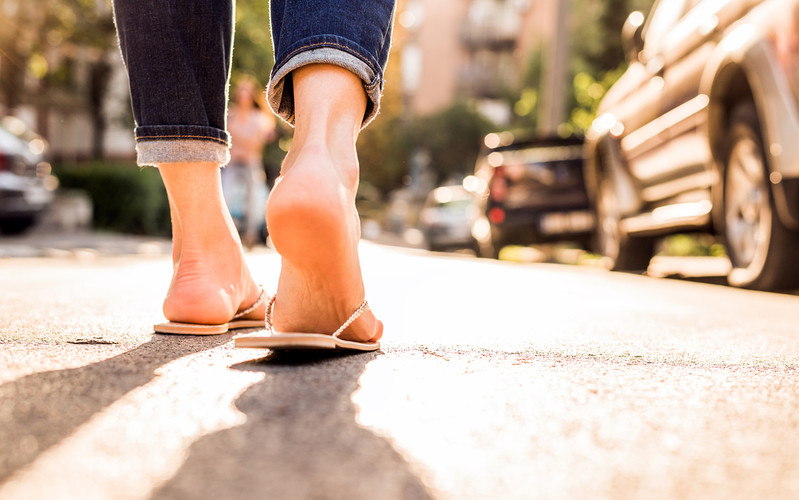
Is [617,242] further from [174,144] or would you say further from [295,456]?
[295,456]

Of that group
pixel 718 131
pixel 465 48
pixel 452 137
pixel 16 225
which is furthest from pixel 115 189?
pixel 465 48

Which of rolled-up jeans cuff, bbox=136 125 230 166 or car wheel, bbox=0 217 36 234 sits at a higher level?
car wheel, bbox=0 217 36 234

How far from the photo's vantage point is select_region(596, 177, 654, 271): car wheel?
6.65 metres

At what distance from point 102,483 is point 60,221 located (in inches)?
460

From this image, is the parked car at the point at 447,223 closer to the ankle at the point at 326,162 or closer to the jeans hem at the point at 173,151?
the jeans hem at the point at 173,151

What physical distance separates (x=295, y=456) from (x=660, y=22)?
5240 mm

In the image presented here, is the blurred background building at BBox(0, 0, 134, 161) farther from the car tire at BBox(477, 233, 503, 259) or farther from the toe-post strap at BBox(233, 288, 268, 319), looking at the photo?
the toe-post strap at BBox(233, 288, 268, 319)

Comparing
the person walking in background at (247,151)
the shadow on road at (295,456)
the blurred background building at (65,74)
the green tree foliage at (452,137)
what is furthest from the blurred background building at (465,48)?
the shadow on road at (295,456)

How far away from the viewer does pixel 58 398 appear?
123 cm

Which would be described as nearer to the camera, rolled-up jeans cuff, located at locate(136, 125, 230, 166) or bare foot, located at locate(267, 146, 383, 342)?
bare foot, located at locate(267, 146, 383, 342)

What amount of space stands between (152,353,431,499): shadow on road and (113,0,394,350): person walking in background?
1.09 feet

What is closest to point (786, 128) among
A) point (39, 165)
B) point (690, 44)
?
point (690, 44)

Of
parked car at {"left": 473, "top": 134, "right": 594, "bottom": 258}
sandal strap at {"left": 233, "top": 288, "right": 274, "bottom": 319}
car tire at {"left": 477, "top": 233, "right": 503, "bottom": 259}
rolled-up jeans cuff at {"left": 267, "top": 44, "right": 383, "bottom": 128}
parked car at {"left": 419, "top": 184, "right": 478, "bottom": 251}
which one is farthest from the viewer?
parked car at {"left": 419, "top": 184, "right": 478, "bottom": 251}

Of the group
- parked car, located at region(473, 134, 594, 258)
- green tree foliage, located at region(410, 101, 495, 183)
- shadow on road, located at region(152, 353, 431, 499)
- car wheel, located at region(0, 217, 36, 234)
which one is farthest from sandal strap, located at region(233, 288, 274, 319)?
green tree foliage, located at region(410, 101, 495, 183)
